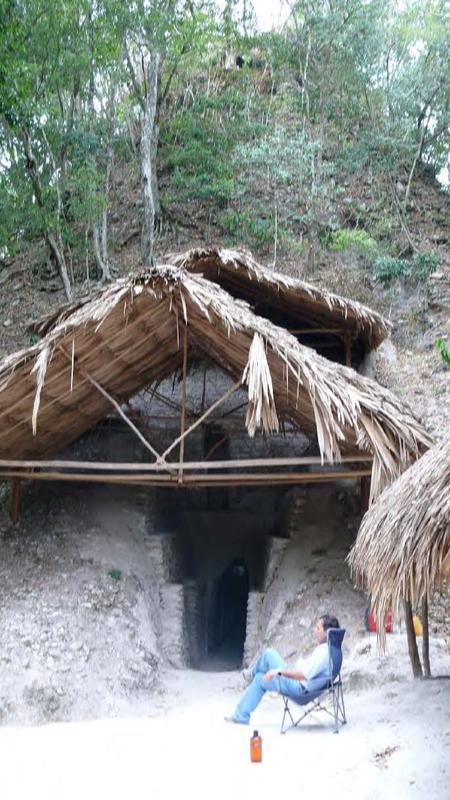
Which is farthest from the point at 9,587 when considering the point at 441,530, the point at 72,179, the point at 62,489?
the point at 72,179

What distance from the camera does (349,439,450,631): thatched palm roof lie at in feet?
13.6

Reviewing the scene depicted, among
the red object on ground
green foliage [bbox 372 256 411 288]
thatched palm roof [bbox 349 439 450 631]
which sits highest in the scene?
green foliage [bbox 372 256 411 288]

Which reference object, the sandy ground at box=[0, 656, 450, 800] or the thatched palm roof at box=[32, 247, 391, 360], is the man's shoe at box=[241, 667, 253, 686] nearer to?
the sandy ground at box=[0, 656, 450, 800]

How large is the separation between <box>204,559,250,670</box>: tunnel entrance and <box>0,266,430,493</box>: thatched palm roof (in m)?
4.30

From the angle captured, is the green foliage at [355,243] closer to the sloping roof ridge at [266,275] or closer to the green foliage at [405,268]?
the green foliage at [405,268]

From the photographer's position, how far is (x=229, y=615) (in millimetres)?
12156

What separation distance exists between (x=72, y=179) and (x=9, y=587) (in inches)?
283

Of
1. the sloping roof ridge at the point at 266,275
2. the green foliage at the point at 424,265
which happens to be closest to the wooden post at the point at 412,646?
the sloping roof ridge at the point at 266,275

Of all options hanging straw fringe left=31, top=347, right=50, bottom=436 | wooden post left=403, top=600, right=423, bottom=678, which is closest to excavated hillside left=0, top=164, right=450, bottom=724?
wooden post left=403, top=600, right=423, bottom=678

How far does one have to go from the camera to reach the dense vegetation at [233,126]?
38.1 ft

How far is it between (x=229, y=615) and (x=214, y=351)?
592 cm

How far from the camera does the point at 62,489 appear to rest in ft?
28.9

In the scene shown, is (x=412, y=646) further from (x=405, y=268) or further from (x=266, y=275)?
(x=405, y=268)

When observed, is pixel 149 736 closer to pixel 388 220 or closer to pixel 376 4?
pixel 388 220
